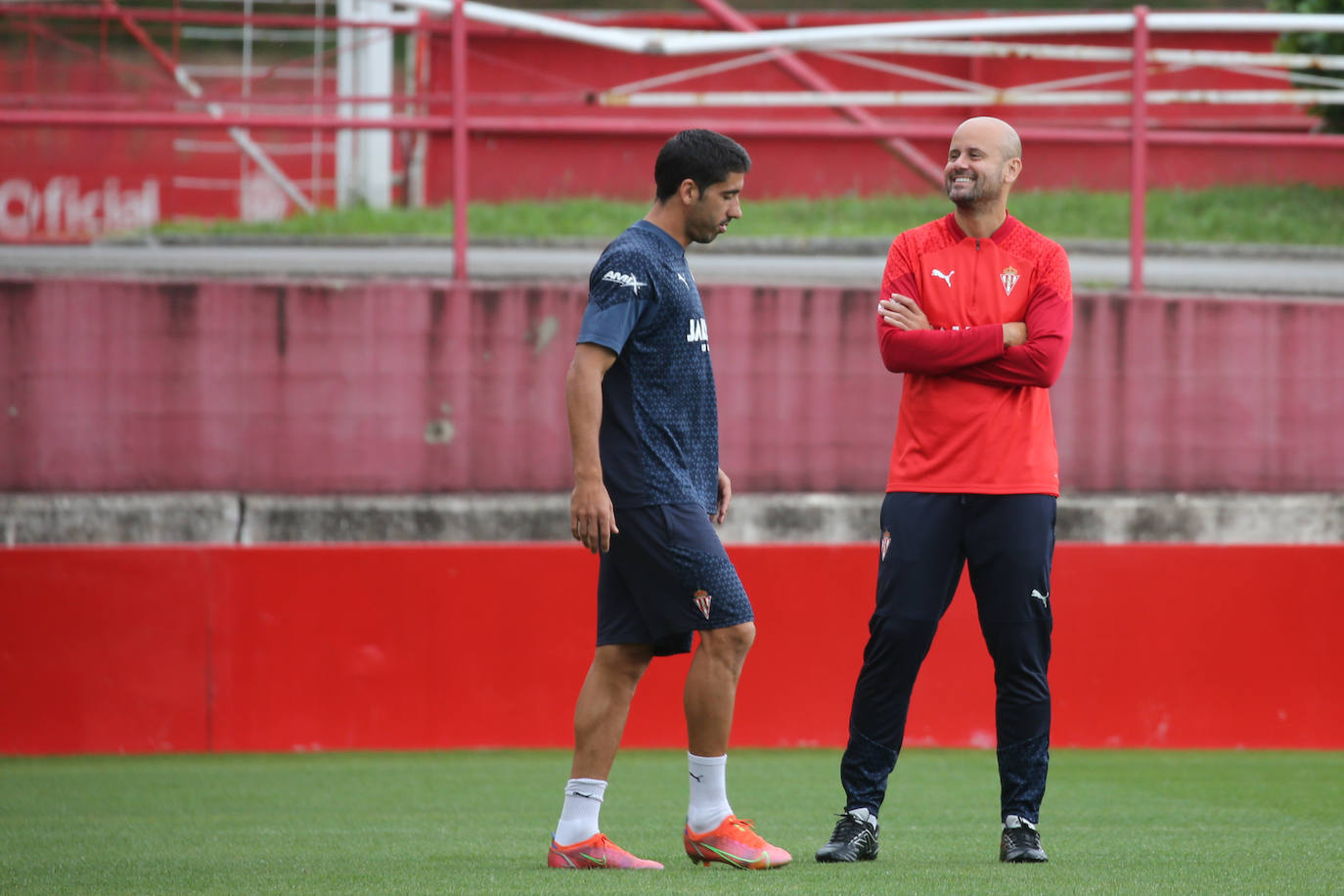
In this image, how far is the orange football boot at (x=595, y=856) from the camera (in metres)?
4.04

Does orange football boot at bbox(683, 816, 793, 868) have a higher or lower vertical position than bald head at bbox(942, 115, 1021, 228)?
lower

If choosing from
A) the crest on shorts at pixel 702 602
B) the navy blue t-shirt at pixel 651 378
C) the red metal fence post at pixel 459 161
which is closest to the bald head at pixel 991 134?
the navy blue t-shirt at pixel 651 378

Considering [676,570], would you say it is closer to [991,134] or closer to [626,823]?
[991,134]

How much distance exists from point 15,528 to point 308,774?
2.73 metres

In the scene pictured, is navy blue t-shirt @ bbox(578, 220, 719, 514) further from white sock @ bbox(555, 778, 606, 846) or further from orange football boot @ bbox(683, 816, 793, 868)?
orange football boot @ bbox(683, 816, 793, 868)

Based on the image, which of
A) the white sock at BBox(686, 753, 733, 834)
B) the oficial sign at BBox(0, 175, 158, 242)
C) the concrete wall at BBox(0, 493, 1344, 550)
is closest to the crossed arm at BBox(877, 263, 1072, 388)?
the white sock at BBox(686, 753, 733, 834)

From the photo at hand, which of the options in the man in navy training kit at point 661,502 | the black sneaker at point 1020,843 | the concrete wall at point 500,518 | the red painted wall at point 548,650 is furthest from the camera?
the concrete wall at point 500,518

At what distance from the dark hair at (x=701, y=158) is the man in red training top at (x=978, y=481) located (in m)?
0.55

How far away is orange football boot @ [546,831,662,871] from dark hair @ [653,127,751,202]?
5.16ft

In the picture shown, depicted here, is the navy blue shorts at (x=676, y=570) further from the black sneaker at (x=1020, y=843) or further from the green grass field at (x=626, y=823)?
the black sneaker at (x=1020, y=843)

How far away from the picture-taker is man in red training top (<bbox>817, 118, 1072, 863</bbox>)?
13.8 ft

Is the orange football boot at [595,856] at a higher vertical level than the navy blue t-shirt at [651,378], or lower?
lower

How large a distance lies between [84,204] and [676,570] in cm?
1751

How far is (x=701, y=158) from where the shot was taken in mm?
4086
